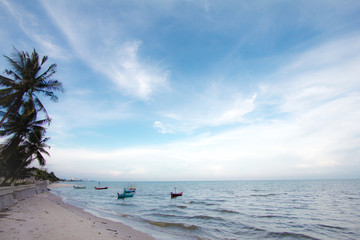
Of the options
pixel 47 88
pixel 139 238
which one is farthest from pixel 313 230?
pixel 47 88

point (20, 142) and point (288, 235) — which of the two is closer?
point (288, 235)

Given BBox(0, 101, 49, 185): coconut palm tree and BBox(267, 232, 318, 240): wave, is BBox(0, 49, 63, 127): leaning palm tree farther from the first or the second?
BBox(267, 232, 318, 240): wave

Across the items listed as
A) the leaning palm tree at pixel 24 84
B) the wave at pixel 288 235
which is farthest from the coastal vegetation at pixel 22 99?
the wave at pixel 288 235

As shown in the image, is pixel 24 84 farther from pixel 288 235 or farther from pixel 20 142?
pixel 288 235

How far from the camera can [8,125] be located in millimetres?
24656

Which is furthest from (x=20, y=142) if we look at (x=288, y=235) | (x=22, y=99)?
(x=288, y=235)

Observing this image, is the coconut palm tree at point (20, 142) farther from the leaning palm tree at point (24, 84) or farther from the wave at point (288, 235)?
the wave at point (288, 235)

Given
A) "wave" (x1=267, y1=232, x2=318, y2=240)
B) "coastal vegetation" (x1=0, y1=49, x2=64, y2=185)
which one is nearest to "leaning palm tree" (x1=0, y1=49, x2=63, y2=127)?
"coastal vegetation" (x1=0, y1=49, x2=64, y2=185)

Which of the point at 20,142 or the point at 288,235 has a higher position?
the point at 20,142

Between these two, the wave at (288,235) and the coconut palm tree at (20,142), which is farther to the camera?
the coconut palm tree at (20,142)

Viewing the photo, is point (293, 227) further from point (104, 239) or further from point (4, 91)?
point (4, 91)

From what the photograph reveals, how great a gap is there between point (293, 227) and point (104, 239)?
17273 millimetres

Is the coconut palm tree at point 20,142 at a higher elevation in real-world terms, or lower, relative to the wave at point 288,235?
higher

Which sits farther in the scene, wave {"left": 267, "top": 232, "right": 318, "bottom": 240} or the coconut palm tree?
the coconut palm tree
